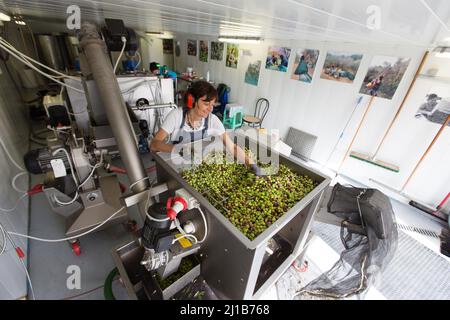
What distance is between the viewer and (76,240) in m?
1.77

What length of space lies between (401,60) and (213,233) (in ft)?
10.9

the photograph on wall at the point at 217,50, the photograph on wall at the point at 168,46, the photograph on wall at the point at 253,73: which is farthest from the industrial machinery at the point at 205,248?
the photograph on wall at the point at 168,46

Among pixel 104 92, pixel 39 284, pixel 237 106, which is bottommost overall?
pixel 39 284

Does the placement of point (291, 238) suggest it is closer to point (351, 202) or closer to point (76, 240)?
point (351, 202)

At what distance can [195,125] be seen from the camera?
6.04 feet

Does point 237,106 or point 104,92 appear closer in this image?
point 104,92

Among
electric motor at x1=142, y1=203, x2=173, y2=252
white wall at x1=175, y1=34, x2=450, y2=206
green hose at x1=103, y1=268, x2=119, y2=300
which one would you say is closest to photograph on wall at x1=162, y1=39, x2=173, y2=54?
white wall at x1=175, y1=34, x2=450, y2=206

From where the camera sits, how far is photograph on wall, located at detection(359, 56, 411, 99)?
8.53ft

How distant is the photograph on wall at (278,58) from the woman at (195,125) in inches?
107

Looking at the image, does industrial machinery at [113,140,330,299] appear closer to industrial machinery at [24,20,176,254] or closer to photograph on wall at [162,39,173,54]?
industrial machinery at [24,20,176,254]

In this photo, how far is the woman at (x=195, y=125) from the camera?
54.9 inches

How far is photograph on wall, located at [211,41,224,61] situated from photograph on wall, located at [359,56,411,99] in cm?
359

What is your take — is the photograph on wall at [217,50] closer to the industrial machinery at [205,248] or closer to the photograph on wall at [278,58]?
the photograph on wall at [278,58]
